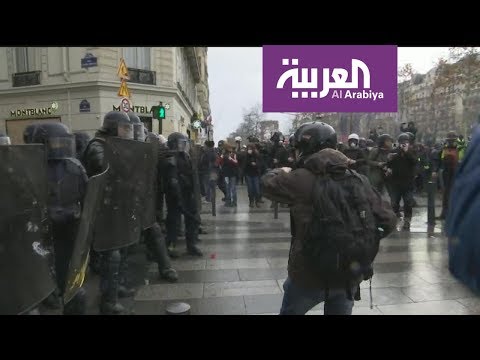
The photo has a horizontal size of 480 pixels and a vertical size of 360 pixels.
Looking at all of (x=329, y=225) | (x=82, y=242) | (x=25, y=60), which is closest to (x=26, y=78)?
(x=25, y=60)

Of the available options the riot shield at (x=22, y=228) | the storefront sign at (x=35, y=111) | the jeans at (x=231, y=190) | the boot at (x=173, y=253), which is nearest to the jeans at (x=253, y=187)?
the jeans at (x=231, y=190)

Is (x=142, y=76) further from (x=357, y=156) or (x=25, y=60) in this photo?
(x=357, y=156)

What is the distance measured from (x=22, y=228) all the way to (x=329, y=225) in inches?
61.1

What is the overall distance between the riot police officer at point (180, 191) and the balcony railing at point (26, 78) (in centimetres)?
1819

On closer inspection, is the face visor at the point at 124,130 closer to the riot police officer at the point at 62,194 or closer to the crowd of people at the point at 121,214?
the crowd of people at the point at 121,214

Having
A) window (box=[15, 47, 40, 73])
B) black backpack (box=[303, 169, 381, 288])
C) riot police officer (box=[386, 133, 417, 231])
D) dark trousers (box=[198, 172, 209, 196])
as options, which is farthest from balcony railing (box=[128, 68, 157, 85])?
black backpack (box=[303, 169, 381, 288])

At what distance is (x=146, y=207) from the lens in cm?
462

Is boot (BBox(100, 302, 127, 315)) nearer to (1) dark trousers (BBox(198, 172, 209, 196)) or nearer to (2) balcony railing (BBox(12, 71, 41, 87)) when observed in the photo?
(1) dark trousers (BBox(198, 172, 209, 196))

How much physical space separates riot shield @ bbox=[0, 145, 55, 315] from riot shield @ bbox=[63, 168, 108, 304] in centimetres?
42

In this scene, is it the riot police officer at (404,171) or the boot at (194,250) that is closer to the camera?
the boot at (194,250)

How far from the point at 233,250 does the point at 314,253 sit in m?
4.56

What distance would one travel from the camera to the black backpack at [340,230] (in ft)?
8.13

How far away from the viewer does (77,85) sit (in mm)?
20578

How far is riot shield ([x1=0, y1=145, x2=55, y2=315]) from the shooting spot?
2074 millimetres
